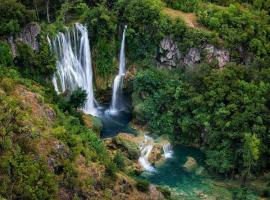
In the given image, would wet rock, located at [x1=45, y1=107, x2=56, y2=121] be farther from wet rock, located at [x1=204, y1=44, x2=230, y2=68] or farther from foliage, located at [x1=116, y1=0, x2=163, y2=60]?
wet rock, located at [x1=204, y1=44, x2=230, y2=68]

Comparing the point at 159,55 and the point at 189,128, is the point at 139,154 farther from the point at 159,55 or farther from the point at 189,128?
the point at 159,55

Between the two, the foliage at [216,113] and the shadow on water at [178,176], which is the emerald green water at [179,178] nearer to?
the shadow on water at [178,176]

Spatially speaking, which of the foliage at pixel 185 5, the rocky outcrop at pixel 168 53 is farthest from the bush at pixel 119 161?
the foliage at pixel 185 5

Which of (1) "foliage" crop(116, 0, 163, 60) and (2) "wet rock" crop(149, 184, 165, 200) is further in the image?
(1) "foliage" crop(116, 0, 163, 60)

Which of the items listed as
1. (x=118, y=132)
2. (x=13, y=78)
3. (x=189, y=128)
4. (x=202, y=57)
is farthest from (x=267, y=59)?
(x=13, y=78)

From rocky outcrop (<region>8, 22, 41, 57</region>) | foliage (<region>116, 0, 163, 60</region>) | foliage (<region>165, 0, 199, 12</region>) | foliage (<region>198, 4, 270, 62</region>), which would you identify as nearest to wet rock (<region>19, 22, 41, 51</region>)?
rocky outcrop (<region>8, 22, 41, 57</region>)
